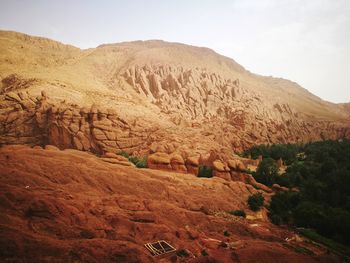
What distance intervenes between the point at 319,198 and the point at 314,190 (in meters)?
1.32

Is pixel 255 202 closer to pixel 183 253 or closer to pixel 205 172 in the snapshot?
pixel 205 172

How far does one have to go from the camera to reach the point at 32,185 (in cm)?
1291

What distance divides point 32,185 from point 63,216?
13.1ft

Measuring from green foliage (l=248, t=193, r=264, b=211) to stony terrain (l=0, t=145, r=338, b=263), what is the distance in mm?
581

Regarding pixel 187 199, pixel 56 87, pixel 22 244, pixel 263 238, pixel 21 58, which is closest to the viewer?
pixel 22 244

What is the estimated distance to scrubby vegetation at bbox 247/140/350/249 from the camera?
20219 mm

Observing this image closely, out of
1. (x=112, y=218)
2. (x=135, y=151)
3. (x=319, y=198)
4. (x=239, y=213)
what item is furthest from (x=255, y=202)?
(x=135, y=151)

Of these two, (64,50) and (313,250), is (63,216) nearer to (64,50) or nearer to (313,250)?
(313,250)

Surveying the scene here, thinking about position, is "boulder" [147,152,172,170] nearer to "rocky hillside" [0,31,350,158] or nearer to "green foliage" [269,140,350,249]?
"rocky hillside" [0,31,350,158]

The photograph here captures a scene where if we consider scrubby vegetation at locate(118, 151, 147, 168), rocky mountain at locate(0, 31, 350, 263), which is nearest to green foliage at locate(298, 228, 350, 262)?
rocky mountain at locate(0, 31, 350, 263)

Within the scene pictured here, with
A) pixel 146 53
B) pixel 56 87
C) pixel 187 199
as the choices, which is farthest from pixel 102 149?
pixel 146 53

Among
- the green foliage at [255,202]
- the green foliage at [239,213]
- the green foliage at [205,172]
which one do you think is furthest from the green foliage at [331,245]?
the green foliage at [205,172]

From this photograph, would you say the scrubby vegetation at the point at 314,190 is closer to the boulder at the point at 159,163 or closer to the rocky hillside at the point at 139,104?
the rocky hillside at the point at 139,104

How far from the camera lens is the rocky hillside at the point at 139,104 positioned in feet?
100
